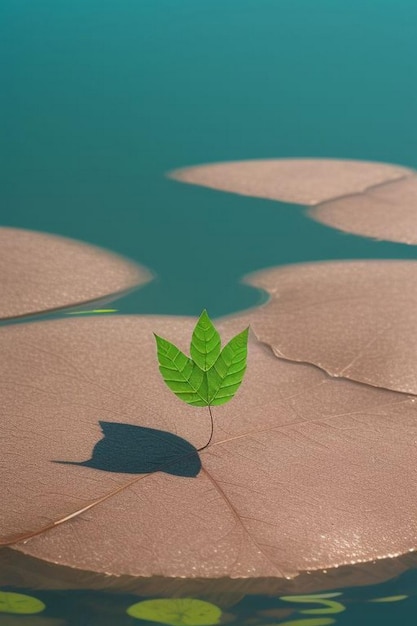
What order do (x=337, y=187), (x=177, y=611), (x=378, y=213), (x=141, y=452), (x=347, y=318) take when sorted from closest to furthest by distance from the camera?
(x=177, y=611) → (x=141, y=452) → (x=347, y=318) → (x=378, y=213) → (x=337, y=187)

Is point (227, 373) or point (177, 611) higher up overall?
point (227, 373)

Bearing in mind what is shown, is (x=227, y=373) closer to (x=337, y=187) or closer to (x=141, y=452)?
(x=141, y=452)

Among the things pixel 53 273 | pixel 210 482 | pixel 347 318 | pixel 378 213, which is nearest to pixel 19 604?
pixel 210 482

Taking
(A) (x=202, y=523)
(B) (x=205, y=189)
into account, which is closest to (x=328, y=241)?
(B) (x=205, y=189)

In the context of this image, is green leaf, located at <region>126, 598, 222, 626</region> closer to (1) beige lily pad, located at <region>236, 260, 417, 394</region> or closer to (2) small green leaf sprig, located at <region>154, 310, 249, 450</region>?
(2) small green leaf sprig, located at <region>154, 310, 249, 450</region>

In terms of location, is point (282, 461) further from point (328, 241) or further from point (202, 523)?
point (328, 241)

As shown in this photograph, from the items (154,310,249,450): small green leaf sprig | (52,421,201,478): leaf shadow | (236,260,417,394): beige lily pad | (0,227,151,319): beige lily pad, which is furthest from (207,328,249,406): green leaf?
(0,227,151,319): beige lily pad

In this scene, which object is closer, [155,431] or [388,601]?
[388,601]

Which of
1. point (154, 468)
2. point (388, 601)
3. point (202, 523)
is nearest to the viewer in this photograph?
point (388, 601)
